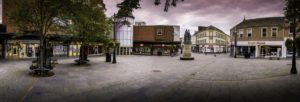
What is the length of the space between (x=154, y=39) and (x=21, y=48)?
25.9m

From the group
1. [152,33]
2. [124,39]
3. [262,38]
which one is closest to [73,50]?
[124,39]

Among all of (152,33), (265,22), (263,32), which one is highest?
(265,22)

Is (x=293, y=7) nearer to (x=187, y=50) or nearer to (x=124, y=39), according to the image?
(x=187, y=50)

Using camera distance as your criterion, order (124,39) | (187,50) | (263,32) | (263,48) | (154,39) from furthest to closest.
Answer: (154,39)
(124,39)
(263,48)
(263,32)
(187,50)

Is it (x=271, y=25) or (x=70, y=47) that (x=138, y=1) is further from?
(x=271, y=25)

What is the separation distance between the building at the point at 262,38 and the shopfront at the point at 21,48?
111ft

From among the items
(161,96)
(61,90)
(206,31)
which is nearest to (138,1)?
(161,96)

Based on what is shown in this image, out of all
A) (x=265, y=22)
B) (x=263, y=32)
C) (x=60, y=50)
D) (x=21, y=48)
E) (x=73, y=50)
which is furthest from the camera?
(x=265, y=22)

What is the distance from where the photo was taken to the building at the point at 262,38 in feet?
84.5

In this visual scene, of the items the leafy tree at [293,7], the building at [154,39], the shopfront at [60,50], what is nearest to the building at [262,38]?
the building at [154,39]

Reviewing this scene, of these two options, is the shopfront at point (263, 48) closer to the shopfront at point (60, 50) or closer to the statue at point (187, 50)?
the statue at point (187, 50)

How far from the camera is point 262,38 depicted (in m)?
27.4

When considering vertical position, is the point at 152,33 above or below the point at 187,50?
above

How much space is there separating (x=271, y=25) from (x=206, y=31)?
25874 millimetres
